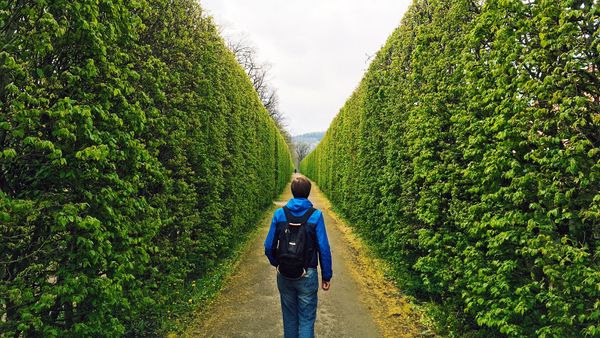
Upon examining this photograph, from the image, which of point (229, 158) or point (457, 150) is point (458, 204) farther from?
point (229, 158)

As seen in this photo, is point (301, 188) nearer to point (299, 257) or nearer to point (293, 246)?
point (293, 246)

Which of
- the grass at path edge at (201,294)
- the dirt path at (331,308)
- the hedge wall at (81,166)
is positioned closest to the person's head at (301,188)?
the hedge wall at (81,166)

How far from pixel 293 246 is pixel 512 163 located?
8.00 feet

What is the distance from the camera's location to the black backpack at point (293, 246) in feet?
12.0

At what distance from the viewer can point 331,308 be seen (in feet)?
19.8

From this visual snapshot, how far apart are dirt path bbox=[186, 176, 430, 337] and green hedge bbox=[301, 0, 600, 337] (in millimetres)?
756

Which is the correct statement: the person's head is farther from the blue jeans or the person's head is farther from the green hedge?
the green hedge

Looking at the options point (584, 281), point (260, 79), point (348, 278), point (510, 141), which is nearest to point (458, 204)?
point (510, 141)

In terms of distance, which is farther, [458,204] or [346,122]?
[346,122]

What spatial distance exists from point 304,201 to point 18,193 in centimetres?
262

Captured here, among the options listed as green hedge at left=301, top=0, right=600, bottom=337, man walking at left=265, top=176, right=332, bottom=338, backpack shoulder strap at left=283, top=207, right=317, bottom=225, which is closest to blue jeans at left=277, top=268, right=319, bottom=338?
man walking at left=265, top=176, right=332, bottom=338

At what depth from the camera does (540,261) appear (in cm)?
330

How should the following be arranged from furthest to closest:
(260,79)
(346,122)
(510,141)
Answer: (260,79), (346,122), (510,141)

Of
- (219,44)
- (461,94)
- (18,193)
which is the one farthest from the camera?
(219,44)
